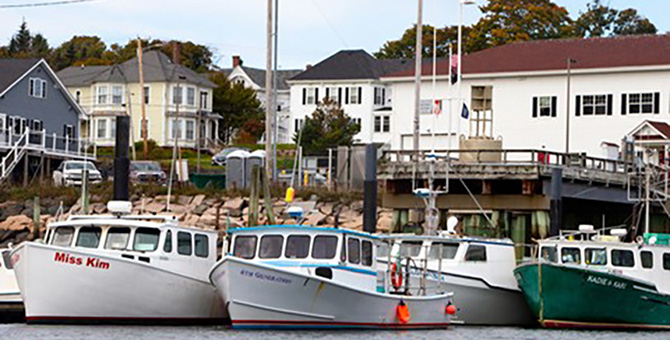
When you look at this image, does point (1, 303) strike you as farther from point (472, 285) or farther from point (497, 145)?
point (497, 145)

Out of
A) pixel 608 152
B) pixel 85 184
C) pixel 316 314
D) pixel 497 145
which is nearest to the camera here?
pixel 316 314

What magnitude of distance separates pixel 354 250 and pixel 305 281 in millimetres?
1976

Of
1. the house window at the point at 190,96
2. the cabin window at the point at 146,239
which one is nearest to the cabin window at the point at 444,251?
the cabin window at the point at 146,239

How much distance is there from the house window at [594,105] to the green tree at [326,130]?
20.6 metres

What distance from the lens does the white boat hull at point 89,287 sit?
98.6 ft

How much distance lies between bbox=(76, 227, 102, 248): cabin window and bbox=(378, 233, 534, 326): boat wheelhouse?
727cm

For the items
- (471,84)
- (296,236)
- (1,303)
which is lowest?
(1,303)

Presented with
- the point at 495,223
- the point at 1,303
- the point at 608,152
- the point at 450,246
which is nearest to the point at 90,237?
the point at 1,303

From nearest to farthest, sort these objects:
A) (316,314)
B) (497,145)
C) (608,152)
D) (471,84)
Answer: (316,314) < (497,145) < (608,152) < (471,84)

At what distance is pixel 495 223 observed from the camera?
41.0 m

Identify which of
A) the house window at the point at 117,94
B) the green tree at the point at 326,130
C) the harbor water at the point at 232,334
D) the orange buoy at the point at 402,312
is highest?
the house window at the point at 117,94

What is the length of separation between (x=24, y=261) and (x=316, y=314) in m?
6.78

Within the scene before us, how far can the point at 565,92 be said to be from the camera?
62.5 metres

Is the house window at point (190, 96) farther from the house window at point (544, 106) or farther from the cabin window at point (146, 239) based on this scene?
the cabin window at point (146, 239)
